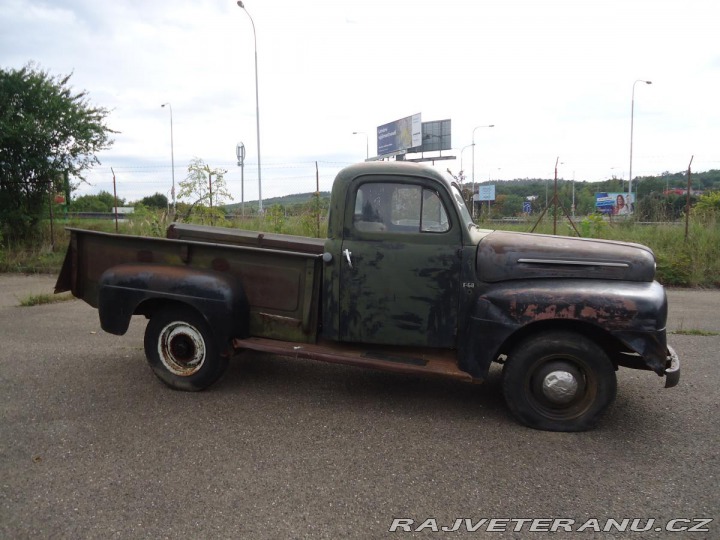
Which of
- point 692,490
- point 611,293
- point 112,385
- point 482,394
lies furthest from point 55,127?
point 692,490

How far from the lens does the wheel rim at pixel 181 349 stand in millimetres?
4730

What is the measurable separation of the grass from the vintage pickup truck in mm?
4359

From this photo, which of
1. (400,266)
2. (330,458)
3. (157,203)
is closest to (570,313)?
(400,266)

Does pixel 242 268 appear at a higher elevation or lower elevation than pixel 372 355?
higher

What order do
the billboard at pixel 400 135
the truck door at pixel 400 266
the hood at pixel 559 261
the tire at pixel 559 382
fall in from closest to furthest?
the tire at pixel 559 382, the hood at pixel 559 261, the truck door at pixel 400 266, the billboard at pixel 400 135

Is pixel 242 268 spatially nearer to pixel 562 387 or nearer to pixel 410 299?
pixel 410 299

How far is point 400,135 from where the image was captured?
167ft

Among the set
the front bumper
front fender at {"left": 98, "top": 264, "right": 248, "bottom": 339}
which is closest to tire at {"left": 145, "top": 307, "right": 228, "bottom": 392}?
front fender at {"left": 98, "top": 264, "right": 248, "bottom": 339}

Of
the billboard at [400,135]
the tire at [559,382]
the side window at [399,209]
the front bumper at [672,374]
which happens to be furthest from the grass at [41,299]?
the billboard at [400,135]

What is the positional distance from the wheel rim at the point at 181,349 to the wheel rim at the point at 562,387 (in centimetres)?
266

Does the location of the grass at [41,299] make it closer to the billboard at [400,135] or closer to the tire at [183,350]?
the tire at [183,350]

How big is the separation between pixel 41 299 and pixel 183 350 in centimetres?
524

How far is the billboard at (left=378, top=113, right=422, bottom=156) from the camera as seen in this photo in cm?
4788

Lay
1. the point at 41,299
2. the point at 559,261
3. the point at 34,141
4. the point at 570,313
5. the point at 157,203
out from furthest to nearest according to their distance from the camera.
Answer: the point at 157,203
the point at 34,141
the point at 41,299
the point at 559,261
the point at 570,313
